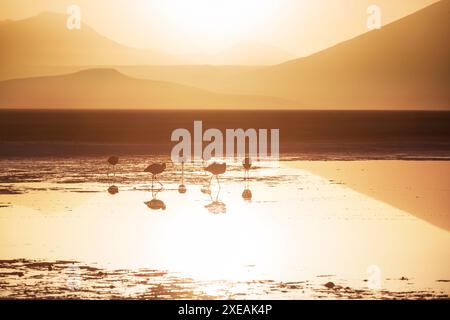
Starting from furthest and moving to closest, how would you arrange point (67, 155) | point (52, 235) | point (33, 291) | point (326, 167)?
point (67, 155) → point (326, 167) → point (52, 235) → point (33, 291)

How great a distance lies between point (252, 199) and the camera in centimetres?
1967

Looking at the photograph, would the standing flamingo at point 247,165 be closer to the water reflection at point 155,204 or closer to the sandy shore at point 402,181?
the sandy shore at point 402,181

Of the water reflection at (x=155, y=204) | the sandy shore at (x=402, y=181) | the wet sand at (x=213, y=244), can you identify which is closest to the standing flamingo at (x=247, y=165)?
the wet sand at (x=213, y=244)

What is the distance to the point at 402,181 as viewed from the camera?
76.8ft

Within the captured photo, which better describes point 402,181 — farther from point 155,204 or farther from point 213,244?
point 213,244

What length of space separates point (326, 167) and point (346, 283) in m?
16.8

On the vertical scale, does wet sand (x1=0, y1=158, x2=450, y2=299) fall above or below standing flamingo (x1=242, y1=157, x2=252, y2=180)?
below

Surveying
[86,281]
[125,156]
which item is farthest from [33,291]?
[125,156]

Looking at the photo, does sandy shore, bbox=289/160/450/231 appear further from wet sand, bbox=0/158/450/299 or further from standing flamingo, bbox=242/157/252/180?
standing flamingo, bbox=242/157/252/180

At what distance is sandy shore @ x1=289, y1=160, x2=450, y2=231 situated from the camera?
18505 mm

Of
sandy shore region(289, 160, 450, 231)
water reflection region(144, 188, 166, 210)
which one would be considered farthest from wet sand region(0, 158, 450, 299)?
sandy shore region(289, 160, 450, 231)

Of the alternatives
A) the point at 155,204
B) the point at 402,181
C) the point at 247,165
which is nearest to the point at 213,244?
the point at 155,204

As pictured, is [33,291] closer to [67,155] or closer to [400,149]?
[67,155]

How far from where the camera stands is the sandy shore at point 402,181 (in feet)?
60.7
